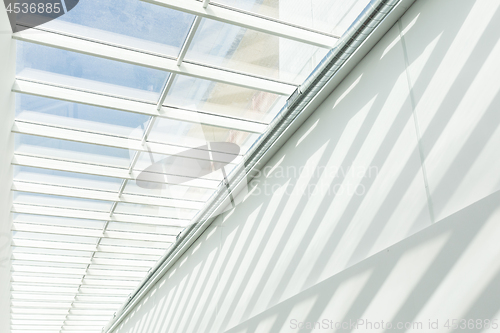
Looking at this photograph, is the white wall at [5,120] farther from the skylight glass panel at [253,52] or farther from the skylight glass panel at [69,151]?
the skylight glass panel at [253,52]

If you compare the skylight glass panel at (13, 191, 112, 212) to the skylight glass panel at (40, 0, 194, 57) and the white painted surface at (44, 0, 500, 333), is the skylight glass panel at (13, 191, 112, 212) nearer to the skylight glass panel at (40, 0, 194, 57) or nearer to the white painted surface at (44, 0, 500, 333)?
the white painted surface at (44, 0, 500, 333)

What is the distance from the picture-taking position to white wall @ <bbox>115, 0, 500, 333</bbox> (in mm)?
5793

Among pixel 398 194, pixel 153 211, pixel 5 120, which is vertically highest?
pixel 5 120

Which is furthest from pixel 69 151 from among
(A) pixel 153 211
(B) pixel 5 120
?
(A) pixel 153 211

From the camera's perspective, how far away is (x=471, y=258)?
220 inches

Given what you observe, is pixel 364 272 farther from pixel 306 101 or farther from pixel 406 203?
pixel 306 101

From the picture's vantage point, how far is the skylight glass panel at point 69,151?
1435 centimetres

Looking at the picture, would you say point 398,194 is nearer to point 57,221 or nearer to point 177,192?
point 177,192

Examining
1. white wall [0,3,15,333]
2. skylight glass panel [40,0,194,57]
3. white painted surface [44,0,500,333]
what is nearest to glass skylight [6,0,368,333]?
skylight glass panel [40,0,194,57]

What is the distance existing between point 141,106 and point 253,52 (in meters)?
3.66

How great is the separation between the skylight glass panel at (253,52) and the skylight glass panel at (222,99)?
701 mm

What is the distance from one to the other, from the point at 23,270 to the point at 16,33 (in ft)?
56.1

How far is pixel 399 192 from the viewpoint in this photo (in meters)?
7.16

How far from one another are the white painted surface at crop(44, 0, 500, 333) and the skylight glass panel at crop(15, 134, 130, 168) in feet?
19.1
